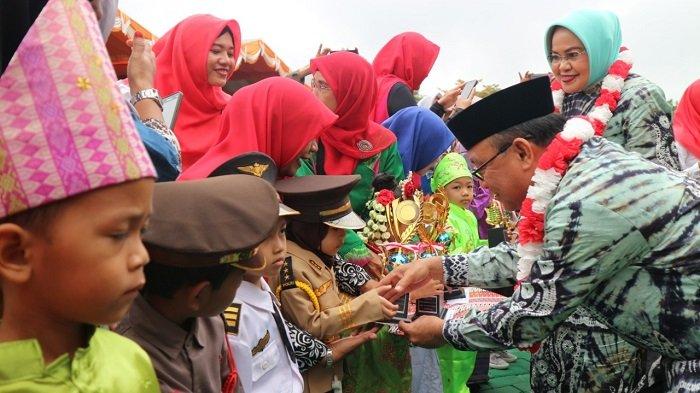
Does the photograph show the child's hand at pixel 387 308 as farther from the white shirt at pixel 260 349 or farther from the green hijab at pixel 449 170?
the green hijab at pixel 449 170

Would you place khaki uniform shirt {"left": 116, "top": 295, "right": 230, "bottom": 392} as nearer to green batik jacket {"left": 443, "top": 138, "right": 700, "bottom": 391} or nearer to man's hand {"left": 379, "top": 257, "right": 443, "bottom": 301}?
green batik jacket {"left": 443, "top": 138, "right": 700, "bottom": 391}

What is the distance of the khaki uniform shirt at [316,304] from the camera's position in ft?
8.91

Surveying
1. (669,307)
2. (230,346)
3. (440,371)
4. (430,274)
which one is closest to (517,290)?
(669,307)

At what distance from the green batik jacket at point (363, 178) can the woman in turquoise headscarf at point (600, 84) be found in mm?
1137

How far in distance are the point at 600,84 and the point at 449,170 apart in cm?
166

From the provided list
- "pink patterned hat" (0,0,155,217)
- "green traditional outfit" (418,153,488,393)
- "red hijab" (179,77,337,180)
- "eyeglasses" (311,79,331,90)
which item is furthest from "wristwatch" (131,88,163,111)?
"green traditional outfit" (418,153,488,393)

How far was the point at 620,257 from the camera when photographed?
84.9 inches

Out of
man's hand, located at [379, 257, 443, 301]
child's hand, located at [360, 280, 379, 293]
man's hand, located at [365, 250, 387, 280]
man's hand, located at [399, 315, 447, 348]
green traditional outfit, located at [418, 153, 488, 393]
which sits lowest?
green traditional outfit, located at [418, 153, 488, 393]

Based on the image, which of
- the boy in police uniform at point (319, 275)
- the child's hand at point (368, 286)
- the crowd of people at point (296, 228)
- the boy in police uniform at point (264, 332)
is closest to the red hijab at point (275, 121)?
the crowd of people at point (296, 228)

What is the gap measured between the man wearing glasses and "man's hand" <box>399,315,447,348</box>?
5 centimetres

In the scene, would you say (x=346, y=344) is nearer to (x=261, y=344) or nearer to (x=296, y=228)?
(x=296, y=228)

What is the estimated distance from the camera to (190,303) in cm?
163

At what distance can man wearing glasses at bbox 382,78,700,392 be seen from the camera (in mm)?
2145

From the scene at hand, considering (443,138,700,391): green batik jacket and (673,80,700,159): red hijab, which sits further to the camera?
(673,80,700,159): red hijab
